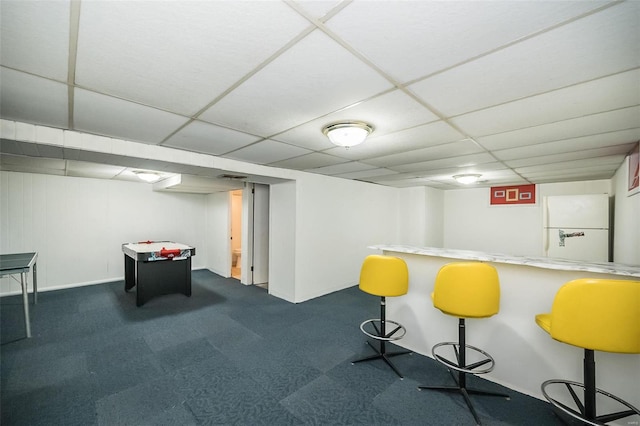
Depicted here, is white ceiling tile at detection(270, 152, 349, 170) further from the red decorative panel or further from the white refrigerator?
the red decorative panel

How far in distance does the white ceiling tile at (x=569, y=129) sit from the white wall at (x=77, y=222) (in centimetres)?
719

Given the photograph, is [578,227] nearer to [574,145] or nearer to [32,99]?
[574,145]

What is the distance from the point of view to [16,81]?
160 cm

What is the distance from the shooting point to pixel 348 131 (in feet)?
7.43

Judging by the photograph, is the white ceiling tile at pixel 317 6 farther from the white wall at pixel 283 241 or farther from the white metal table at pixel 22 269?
the white metal table at pixel 22 269

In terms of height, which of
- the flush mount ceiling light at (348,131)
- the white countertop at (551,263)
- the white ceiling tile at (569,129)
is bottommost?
the white countertop at (551,263)

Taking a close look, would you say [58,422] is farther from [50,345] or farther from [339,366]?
[339,366]

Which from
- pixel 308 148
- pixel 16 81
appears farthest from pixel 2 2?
pixel 308 148

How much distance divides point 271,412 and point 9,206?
6371mm

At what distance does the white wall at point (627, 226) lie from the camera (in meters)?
2.97

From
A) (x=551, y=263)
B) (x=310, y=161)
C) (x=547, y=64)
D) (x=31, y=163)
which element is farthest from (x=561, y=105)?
(x=31, y=163)

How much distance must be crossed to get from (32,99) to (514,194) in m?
8.04

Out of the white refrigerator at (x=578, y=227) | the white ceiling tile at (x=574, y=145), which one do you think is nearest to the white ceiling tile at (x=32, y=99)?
the white ceiling tile at (x=574, y=145)

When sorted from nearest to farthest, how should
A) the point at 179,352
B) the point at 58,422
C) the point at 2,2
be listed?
the point at 2,2 < the point at 58,422 < the point at 179,352
